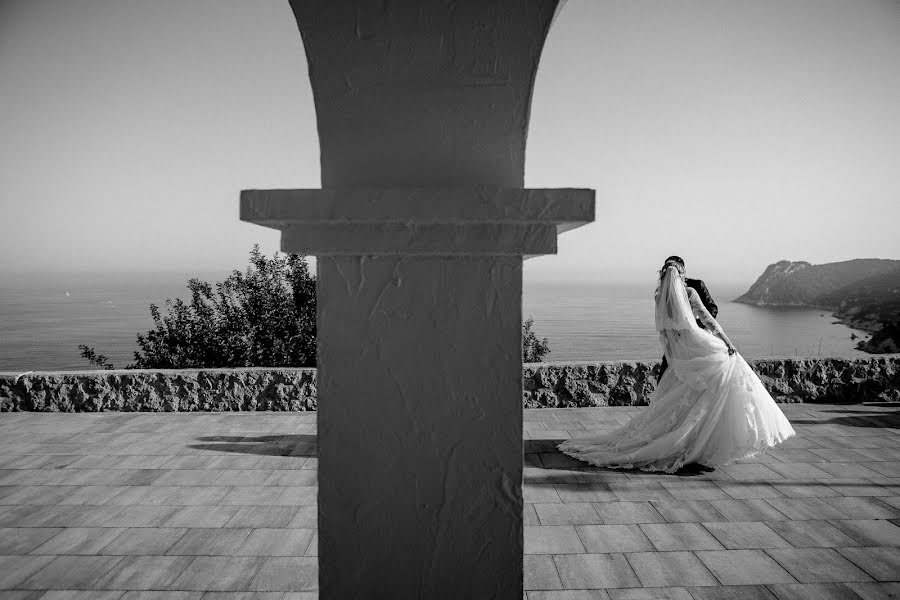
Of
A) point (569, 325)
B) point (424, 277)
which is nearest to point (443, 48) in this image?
point (424, 277)

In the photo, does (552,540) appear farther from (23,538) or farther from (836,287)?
(836,287)

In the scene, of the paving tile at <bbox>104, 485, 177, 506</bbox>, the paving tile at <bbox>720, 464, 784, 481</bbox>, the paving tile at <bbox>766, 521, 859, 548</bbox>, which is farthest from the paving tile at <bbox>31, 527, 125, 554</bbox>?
the paving tile at <bbox>720, 464, 784, 481</bbox>

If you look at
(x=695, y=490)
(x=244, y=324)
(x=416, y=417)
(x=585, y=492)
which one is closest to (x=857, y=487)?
(x=695, y=490)

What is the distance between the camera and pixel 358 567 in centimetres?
170

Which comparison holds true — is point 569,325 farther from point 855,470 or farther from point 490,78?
point 490,78

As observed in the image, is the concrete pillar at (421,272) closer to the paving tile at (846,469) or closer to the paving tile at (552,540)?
the paving tile at (552,540)

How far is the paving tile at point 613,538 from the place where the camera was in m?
3.63

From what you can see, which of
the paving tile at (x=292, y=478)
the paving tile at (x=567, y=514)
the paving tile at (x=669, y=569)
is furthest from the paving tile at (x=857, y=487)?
the paving tile at (x=292, y=478)

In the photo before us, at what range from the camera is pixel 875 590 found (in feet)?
10.2

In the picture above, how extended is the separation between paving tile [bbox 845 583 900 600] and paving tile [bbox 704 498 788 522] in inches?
34.2

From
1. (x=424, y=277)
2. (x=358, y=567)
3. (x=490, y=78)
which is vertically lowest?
(x=358, y=567)

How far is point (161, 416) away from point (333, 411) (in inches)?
252

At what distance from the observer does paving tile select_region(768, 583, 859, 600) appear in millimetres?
3045

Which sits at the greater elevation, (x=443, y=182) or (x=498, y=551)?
(x=443, y=182)
